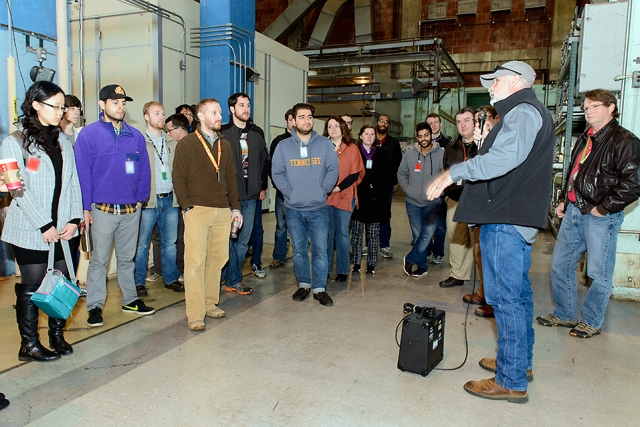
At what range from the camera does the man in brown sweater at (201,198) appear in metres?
3.39

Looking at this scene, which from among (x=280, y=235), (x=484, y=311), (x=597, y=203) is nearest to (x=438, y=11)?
(x=280, y=235)

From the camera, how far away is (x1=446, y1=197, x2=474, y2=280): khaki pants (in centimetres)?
447

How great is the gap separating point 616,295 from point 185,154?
3.90 meters

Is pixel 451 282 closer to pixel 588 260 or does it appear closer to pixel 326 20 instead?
pixel 588 260

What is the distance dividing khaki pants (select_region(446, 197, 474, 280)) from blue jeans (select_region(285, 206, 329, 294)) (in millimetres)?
1273

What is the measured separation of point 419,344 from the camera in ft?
8.74

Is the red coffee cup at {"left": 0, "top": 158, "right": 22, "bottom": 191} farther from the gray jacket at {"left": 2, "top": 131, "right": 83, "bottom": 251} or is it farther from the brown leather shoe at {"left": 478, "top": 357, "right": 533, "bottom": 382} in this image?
the brown leather shoe at {"left": 478, "top": 357, "right": 533, "bottom": 382}

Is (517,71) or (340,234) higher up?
(517,71)

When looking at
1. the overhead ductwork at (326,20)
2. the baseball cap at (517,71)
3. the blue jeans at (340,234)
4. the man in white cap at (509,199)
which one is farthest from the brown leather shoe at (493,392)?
the overhead ductwork at (326,20)

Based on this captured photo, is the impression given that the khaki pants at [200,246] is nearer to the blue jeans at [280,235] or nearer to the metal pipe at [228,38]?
the blue jeans at [280,235]

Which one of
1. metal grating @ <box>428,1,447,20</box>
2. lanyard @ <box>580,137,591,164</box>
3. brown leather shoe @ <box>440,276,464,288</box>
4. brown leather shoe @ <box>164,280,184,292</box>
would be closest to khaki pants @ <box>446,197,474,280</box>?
brown leather shoe @ <box>440,276,464,288</box>

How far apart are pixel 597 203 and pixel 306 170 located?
2.18 metres

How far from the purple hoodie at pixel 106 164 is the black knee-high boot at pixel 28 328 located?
753 millimetres

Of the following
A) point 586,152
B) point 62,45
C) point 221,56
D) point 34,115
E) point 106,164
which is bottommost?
point 106,164
